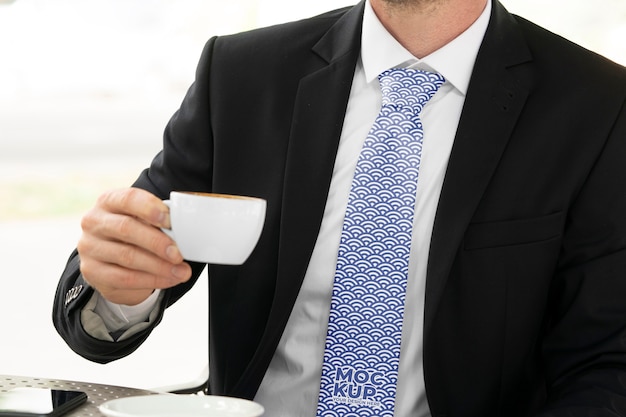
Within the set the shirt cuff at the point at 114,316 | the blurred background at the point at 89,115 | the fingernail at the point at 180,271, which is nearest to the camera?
the fingernail at the point at 180,271

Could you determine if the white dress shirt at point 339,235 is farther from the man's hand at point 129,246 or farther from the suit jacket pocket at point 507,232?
the man's hand at point 129,246

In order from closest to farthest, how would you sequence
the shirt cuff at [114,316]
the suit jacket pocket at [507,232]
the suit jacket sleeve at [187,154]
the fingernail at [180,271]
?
the fingernail at [180,271], the shirt cuff at [114,316], the suit jacket pocket at [507,232], the suit jacket sleeve at [187,154]

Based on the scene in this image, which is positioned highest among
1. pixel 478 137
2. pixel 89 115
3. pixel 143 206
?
pixel 89 115

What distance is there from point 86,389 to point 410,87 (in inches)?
25.5

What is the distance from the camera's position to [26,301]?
171 inches

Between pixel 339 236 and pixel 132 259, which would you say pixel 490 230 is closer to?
pixel 339 236

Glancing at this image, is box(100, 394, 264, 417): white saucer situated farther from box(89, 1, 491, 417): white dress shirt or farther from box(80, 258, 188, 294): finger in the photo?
box(89, 1, 491, 417): white dress shirt

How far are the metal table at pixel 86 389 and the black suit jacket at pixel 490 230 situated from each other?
11 cm

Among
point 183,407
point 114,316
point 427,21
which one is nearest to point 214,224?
point 183,407

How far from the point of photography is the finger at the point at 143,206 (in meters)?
0.95

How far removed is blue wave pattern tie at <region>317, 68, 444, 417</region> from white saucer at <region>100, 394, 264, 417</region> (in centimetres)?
39

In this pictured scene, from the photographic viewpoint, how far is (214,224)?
3.00ft

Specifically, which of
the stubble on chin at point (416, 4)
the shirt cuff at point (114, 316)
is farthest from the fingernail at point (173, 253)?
the stubble on chin at point (416, 4)

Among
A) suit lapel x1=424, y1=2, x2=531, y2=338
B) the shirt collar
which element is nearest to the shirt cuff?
suit lapel x1=424, y1=2, x2=531, y2=338
